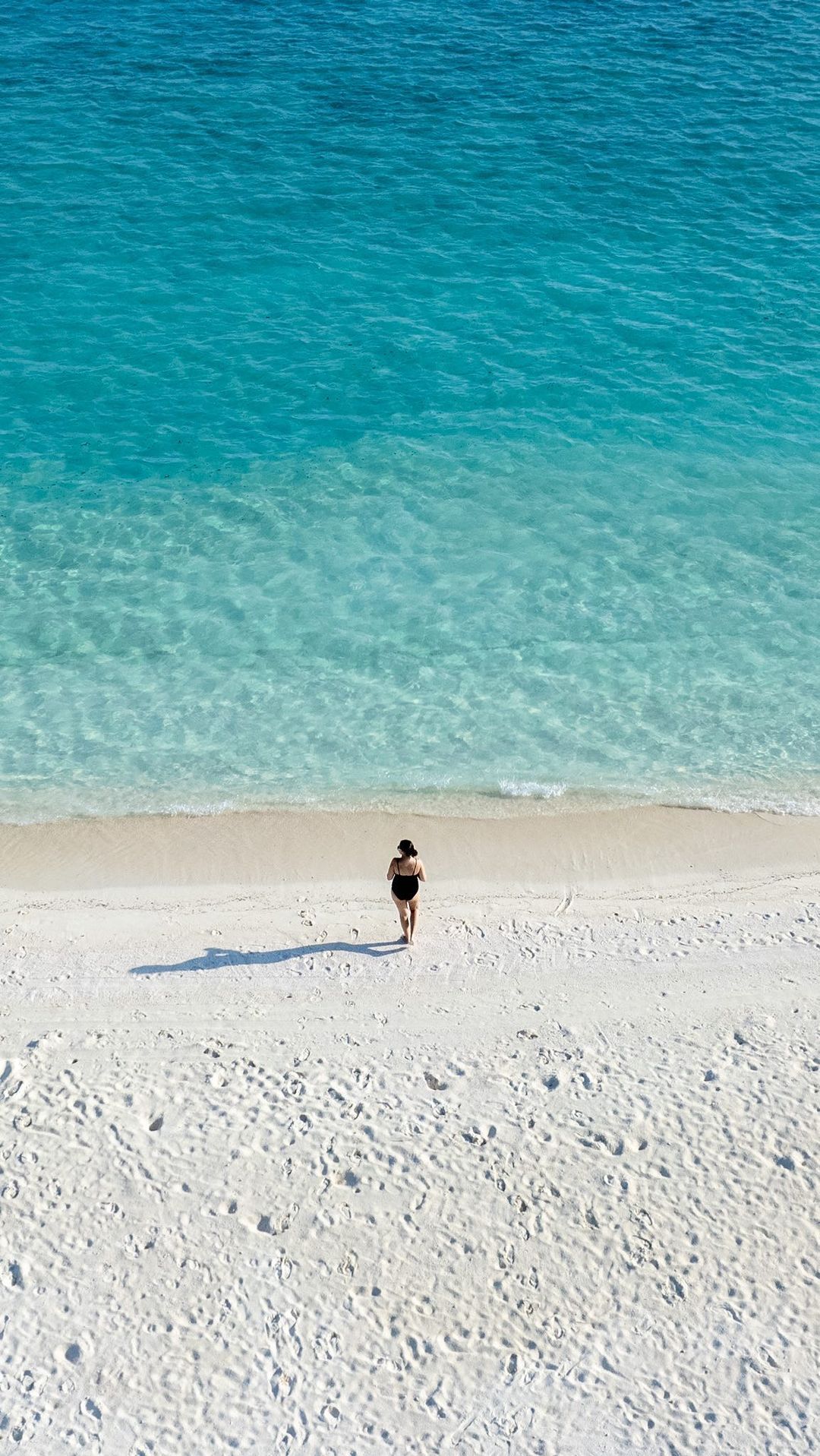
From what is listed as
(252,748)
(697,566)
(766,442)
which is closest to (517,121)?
(766,442)

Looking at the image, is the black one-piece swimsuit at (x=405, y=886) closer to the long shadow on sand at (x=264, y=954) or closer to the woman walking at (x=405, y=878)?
the woman walking at (x=405, y=878)

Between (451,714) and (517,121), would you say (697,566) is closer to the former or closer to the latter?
(451,714)

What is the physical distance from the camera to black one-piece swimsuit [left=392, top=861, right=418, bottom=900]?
14078 mm

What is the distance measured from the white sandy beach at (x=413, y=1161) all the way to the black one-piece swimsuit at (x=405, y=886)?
0.79 meters

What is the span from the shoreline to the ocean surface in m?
0.56

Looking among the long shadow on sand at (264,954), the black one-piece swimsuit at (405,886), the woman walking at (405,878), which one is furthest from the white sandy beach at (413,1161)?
the black one-piece swimsuit at (405,886)

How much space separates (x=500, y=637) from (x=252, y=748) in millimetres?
4806

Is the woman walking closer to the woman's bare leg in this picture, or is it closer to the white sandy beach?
the woman's bare leg

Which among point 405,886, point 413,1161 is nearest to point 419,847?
point 405,886

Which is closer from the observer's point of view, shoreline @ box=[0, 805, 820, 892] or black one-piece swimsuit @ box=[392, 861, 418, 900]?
black one-piece swimsuit @ box=[392, 861, 418, 900]

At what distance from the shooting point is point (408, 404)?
81.9 feet

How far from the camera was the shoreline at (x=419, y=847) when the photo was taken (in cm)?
1602

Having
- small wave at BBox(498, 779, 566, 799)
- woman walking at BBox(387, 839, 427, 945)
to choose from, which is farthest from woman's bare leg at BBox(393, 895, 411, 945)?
small wave at BBox(498, 779, 566, 799)

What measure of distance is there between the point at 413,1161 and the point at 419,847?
216 inches
